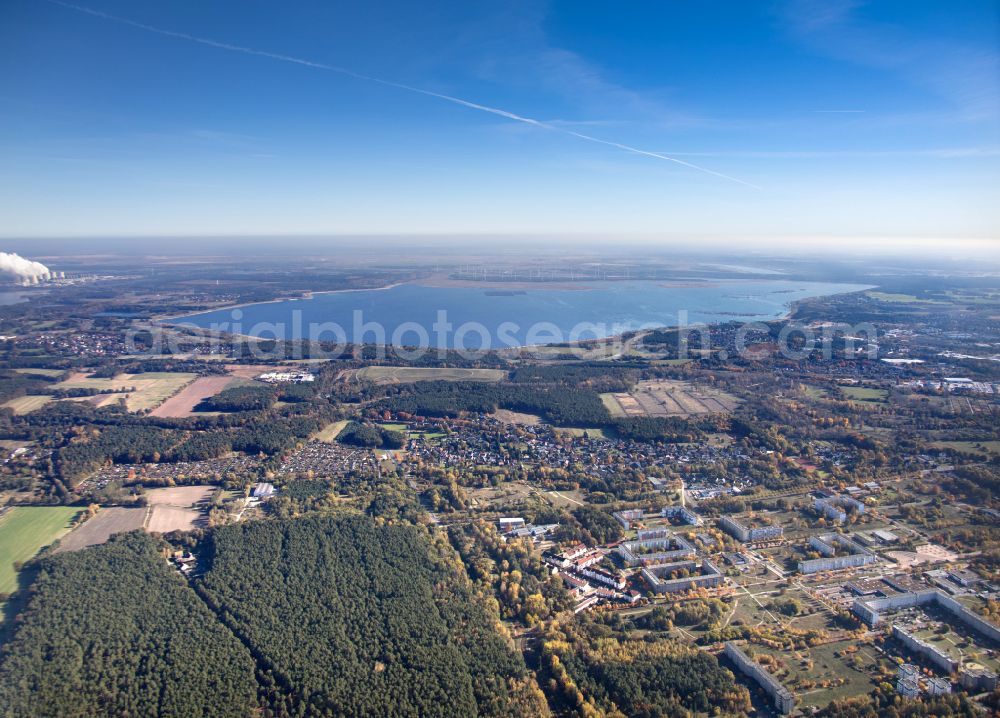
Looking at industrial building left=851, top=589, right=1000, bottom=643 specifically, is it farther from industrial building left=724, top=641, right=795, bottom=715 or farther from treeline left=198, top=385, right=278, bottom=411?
treeline left=198, top=385, right=278, bottom=411

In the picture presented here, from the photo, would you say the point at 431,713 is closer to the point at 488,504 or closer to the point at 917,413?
the point at 488,504

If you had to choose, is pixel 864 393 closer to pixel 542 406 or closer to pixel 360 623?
pixel 542 406

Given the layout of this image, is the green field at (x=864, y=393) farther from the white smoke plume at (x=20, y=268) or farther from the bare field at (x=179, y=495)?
the white smoke plume at (x=20, y=268)

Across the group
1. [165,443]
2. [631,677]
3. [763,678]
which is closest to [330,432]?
[165,443]

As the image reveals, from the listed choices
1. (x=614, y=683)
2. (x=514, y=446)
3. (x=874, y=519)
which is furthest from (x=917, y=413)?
(x=614, y=683)

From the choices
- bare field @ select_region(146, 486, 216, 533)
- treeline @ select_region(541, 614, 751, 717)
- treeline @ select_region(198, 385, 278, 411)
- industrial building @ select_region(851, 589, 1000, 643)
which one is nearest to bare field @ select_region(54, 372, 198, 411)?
treeline @ select_region(198, 385, 278, 411)

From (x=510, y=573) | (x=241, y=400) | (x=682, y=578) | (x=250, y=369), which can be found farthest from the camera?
(x=250, y=369)
